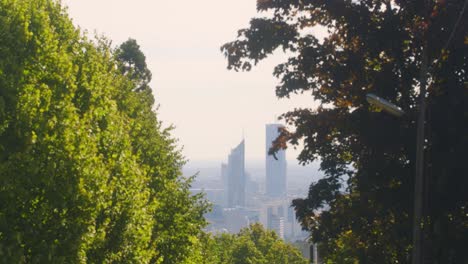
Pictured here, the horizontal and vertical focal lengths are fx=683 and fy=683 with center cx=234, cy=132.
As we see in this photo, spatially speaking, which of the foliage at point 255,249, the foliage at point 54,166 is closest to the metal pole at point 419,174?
the foliage at point 54,166

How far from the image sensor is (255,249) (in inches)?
2559

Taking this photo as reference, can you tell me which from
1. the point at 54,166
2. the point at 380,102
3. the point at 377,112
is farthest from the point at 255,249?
the point at 54,166

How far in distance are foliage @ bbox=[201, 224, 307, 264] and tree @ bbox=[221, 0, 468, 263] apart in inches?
1642

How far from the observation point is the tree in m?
15.3

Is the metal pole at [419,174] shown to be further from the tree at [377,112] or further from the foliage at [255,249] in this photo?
the foliage at [255,249]

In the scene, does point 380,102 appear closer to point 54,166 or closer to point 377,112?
point 377,112

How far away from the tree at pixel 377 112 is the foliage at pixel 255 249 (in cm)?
4172

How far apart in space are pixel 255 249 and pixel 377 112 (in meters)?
50.6

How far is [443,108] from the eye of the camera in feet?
50.4

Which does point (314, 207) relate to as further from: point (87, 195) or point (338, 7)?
point (87, 195)

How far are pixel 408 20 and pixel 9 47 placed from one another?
349 inches

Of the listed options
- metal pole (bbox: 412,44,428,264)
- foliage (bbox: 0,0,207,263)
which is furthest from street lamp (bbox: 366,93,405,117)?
foliage (bbox: 0,0,207,263)

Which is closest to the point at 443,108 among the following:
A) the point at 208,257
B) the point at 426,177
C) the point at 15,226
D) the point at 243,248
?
the point at 426,177

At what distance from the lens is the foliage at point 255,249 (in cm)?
6338
